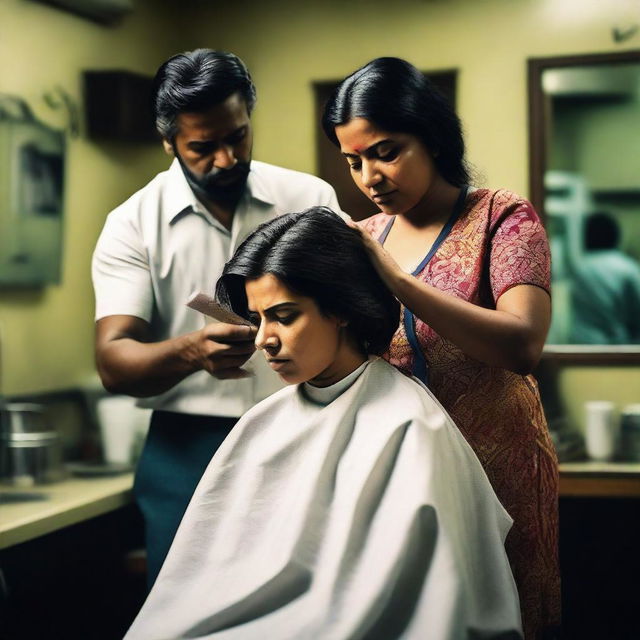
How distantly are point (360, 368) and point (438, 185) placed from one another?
391 millimetres

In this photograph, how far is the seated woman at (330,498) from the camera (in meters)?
1.65

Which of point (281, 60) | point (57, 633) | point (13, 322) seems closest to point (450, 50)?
point (281, 60)

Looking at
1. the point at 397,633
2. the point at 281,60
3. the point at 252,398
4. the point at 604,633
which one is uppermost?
the point at 281,60

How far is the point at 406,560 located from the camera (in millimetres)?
1650

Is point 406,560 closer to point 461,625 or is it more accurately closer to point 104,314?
point 461,625

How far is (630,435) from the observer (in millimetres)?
4238

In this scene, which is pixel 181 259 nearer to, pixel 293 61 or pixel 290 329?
pixel 290 329

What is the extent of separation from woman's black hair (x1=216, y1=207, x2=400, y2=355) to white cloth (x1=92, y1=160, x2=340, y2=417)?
413 mm

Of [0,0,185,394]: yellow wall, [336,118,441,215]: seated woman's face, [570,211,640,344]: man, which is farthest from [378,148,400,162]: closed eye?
[570,211,640,344]: man

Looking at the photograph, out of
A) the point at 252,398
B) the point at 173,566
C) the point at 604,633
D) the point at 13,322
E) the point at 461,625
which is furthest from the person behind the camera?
the point at 604,633

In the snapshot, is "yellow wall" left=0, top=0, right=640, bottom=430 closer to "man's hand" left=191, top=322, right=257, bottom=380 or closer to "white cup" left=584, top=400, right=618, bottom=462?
"white cup" left=584, top=400, right=618, bottom=462

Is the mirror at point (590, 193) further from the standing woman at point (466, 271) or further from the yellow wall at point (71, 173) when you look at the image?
the standing woman at point (466, 271)

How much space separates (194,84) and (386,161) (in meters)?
0.53

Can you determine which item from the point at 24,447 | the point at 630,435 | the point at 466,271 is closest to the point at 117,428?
the point at 24,447
